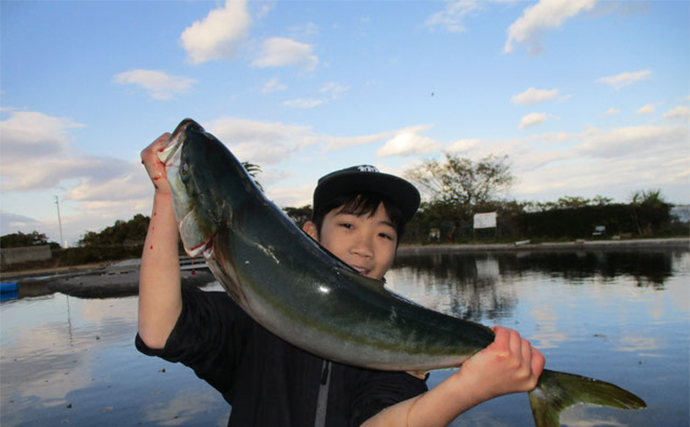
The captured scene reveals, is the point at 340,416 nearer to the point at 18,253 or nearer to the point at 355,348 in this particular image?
the point at 355,348

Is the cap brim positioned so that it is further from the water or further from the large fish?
the water

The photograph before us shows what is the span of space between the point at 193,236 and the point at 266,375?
0.78 m

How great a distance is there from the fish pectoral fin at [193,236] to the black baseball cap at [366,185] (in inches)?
39.1

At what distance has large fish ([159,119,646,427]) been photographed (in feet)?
5.67

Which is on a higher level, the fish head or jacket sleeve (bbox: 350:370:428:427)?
the fish head

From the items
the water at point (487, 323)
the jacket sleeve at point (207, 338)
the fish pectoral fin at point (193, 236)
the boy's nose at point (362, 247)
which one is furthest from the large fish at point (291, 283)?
the water at point (487, 323)

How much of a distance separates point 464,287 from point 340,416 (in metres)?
14.5

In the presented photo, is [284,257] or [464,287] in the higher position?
[284,257]

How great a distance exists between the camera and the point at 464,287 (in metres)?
16.0

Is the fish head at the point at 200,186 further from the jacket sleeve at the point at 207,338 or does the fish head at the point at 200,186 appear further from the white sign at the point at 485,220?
the white sign at the point at 485,220

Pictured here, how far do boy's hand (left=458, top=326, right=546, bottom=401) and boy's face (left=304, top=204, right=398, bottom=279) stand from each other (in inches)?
34.3

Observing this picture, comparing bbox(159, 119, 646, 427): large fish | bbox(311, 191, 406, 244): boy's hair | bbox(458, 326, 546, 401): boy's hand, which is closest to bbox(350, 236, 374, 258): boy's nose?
bbox(311, 191, 406, 244): boy's hair

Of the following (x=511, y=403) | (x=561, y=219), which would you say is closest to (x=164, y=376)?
(x=511, y=403)

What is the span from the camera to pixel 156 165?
1.87 m
